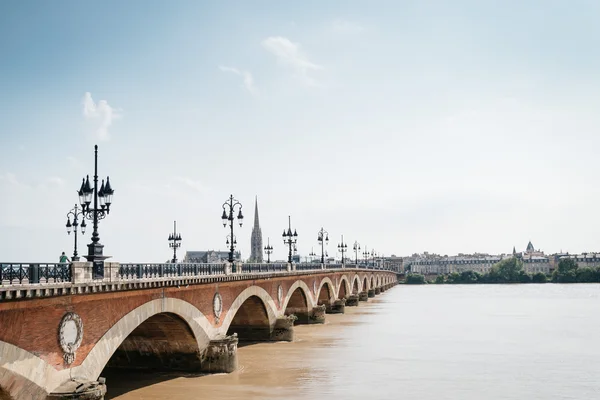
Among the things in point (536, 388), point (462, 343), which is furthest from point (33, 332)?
point (462, 343)

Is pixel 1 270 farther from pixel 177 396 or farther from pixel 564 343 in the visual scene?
pixel 564 343

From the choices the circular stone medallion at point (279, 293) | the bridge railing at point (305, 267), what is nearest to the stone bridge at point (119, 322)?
the circular stone medallion at point (279, 293)

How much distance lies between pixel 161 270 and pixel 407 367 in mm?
13773

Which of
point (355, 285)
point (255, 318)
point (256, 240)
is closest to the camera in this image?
point (255, 318)

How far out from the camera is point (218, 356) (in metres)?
28.2

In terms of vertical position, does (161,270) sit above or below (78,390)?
above

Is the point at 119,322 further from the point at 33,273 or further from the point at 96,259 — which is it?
the point at 33,273

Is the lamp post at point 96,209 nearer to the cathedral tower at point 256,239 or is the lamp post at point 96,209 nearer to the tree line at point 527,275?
the cathedral tower at point 256,239

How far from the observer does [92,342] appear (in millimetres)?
18781

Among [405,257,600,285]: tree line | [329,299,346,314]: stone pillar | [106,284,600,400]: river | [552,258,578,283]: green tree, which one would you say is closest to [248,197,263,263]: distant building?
[405,257,600,285]: tree line

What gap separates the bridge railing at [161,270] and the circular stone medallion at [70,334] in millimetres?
2666

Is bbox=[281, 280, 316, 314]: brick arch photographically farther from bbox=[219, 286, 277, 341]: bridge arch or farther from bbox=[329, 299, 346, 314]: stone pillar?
bbox=[329, 299, 346, 314]: stone pillar

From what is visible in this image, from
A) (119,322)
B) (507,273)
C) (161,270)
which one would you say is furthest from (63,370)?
(507,273)

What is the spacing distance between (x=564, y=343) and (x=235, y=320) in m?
20.8
